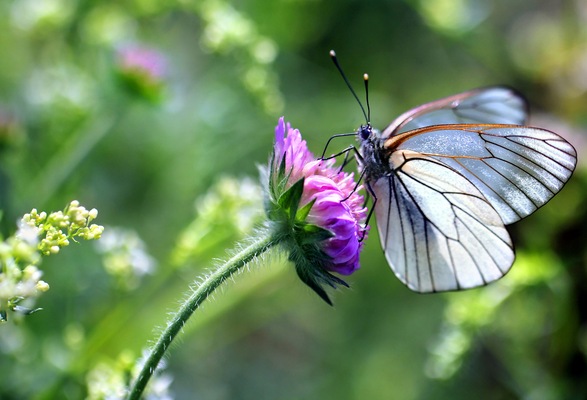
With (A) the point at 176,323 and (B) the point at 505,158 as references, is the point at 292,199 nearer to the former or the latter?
(A) the point at 176,323

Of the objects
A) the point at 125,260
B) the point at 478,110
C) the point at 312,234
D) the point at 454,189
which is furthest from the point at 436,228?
the point at 125,260

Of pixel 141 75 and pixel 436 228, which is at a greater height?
pixel 141 75

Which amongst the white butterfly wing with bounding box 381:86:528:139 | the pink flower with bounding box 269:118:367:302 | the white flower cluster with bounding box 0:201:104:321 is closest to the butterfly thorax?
the white butterfly wing with bounding box 381:86:528:139

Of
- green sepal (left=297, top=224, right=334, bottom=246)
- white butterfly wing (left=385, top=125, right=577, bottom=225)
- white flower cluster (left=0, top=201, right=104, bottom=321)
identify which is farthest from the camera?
white butterfly wing (left=385, top=125, right=577, bottom=225)

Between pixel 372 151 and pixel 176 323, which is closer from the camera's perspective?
pixel 176 323

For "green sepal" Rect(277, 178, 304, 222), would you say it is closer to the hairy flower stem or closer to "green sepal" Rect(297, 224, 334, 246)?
"green sepal" Rect(297, 224, 334, 246)

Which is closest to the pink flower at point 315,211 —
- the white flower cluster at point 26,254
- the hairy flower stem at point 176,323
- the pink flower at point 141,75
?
the hairy flower stem at point 176,323

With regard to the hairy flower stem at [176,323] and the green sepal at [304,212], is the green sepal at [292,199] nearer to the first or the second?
the green sepal at [304,212]
